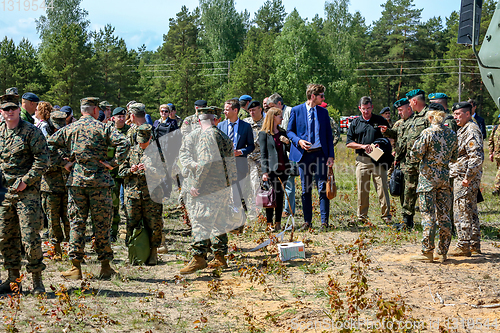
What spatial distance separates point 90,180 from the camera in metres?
5.66

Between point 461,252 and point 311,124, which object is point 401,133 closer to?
point 311,124

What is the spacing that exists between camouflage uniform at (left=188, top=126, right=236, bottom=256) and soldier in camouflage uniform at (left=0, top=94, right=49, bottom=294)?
196 centimetres

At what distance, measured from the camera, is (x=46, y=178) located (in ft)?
22.4

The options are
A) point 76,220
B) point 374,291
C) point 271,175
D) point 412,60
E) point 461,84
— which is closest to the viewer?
point 374,291

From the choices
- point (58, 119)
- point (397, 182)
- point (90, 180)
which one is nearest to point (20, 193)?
point (90, 180)

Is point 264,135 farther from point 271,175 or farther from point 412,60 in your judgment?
point 412,60

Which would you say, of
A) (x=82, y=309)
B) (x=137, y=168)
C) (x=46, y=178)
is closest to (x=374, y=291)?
(x=82, y=309)

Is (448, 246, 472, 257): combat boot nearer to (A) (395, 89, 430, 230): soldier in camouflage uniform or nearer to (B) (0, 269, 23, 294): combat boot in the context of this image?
(A) (395, 89, 430, 230): soldier in camouflage uniform

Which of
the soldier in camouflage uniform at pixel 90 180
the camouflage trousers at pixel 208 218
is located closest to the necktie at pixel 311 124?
the camouflage trousers at pixel 208 218

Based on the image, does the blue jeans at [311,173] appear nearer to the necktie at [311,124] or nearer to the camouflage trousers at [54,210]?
the necktie at [311,124]

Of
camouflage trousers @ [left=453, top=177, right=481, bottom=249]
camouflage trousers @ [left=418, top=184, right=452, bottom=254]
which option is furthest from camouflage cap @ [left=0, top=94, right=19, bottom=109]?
camouflage trousers @ [left=453, top=177, right=481, bottom=249]

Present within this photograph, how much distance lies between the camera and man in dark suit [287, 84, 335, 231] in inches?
320

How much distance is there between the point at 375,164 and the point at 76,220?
5.85 metres

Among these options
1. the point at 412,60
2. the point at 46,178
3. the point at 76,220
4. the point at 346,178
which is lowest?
the point at 346,178
